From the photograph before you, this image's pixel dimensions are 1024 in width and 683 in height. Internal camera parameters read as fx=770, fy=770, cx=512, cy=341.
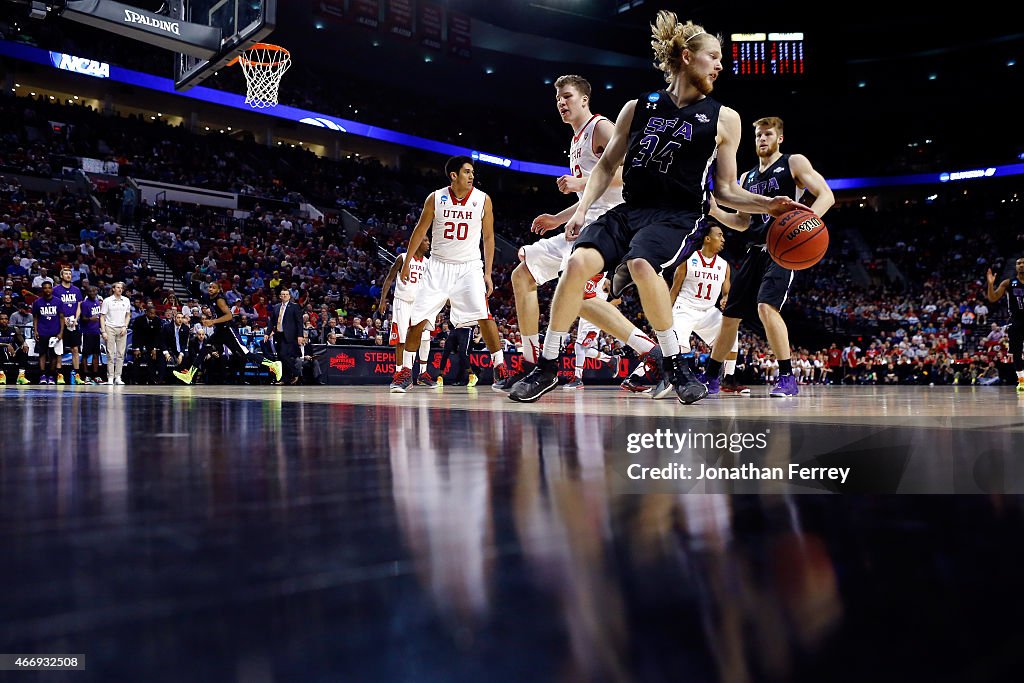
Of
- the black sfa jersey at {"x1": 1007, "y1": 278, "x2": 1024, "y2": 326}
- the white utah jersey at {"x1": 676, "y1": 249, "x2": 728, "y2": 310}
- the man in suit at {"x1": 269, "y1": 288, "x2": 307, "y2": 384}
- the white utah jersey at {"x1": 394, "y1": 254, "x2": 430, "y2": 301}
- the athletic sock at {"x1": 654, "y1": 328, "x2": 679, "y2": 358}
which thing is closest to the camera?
the athletic sock at {"x1": 654, "y1": 328, "x2": 679, "y2": 358}

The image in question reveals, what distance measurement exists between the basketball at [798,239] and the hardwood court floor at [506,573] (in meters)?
3.27

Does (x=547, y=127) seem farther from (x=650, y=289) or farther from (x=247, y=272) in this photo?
(x=650, y=289)

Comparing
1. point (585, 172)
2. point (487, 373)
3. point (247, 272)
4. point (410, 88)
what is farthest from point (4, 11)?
point (585, 172)

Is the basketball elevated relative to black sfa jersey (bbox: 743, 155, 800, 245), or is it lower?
lower

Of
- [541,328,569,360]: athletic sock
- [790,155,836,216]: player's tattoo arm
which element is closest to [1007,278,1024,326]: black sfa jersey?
[790,155,836,216]: player's tattoo arm

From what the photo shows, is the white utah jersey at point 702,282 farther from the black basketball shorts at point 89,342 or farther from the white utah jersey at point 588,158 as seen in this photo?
the black basketball shorts at point 89,342

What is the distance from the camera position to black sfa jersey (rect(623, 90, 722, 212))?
386 cm

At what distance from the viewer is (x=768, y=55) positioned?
2536cm

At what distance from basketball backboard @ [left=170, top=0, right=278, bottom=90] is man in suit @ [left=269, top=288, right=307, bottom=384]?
3.32 m

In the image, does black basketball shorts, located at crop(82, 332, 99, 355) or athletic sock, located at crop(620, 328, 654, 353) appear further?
black basketball shorts, located at crop(82, 332, 99, 355)

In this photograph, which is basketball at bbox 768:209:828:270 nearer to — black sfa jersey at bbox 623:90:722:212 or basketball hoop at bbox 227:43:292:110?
black sfa jersey at bbox 623:90:722:212

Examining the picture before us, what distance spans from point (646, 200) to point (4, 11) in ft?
79.9

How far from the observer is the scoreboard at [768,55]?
25125 millimetres

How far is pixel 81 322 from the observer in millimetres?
11625
